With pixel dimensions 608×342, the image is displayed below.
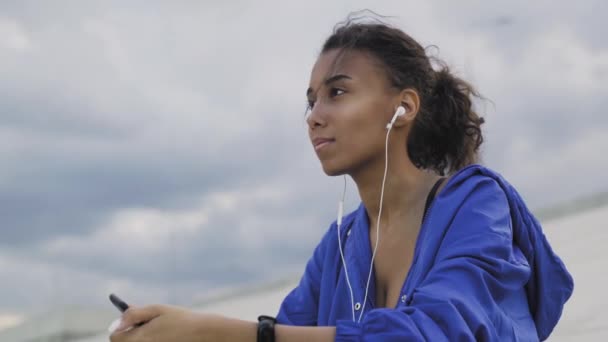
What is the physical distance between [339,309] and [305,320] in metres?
0.20

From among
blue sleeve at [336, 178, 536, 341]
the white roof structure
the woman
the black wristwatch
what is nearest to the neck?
the woman

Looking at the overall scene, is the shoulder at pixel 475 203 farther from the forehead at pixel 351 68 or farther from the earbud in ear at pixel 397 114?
the forehead at pixel 351 68

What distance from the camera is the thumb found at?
205cm

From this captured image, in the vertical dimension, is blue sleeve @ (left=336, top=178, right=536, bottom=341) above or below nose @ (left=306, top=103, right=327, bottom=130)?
below

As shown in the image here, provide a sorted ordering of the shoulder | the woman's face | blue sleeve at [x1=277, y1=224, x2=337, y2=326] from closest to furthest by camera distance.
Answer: the shoulder, the woman's face, blue sleeve at [x1=277, y1=224, x2=337, y2=326]

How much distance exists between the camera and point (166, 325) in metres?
2.04

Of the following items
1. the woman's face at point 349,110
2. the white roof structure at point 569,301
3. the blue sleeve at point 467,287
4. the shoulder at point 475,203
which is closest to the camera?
the blue sleeve at point 467,287

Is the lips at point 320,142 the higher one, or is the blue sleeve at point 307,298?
the lips at point 320,142

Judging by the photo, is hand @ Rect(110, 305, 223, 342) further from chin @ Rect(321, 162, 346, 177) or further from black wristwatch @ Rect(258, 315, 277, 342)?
chin @ Rect(321, 162, 346, 177)

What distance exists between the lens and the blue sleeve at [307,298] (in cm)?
279

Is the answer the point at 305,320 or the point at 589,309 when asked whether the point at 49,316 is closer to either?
the point at 589,309

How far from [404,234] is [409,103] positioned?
349mm

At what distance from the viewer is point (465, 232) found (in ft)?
7.29

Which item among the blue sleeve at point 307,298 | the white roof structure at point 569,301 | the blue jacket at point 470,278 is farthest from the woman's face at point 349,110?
the white roof structure at point 569,301
